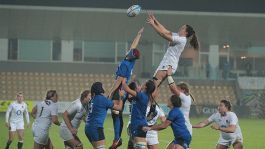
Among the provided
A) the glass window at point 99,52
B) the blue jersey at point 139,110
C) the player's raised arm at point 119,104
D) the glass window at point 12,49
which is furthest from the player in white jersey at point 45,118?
the glass window at point 99,52

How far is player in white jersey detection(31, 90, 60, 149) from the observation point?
1766 cm

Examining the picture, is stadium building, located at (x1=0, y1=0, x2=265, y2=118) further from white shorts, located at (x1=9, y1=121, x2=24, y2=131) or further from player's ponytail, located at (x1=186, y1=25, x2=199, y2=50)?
player's ponytail, located at (x1=186, y1=25, x2=199, y2=50)

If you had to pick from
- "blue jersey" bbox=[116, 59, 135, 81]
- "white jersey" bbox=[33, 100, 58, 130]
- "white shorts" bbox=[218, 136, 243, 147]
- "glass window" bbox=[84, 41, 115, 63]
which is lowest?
"white shorts" bbox=[218, 136, 243, 147]

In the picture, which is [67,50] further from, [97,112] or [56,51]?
[97,112]

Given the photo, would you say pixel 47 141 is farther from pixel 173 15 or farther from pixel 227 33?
pixel 227 33

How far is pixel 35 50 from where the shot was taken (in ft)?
Result: 176

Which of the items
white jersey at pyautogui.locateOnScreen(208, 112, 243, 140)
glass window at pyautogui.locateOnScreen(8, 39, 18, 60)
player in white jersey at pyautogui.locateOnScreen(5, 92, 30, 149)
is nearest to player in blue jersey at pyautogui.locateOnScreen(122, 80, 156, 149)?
white jersey at pyautogui.locateOnScreen(208, 112, 243, 140)

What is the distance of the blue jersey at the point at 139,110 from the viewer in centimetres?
1566

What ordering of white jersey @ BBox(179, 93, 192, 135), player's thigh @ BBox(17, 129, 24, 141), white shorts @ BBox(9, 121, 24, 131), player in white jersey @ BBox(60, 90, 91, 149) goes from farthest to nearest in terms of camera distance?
white shorts @ BBox(9, 121, 24, 131) < player's thigh @ BBox(17, 129, 24, 141) < white jersey @ BBox(179, 93, 192, 135) < player in white jersey @ BBox(60, 90, 91, 149)

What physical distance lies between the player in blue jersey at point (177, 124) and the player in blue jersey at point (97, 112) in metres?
0.92

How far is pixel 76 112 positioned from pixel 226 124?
3.95 m

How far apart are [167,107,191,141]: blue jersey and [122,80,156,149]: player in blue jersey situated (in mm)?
575

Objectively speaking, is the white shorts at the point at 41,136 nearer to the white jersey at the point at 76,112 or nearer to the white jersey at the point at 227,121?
the white jersey at the point at 76,112

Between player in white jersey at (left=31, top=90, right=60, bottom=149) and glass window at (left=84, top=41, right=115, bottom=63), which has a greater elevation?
glass window at (left=84, top=41, right=115, bottom=63)
